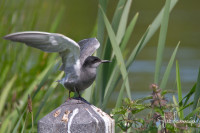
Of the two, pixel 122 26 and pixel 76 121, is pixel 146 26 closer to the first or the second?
pixel 122 26

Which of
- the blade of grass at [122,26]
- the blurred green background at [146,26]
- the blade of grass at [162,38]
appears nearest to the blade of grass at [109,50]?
the blade of grass at [122,26]

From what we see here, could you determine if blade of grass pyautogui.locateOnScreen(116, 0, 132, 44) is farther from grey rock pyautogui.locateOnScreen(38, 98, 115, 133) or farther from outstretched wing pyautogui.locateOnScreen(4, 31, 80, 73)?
grey rock pyautogui.locateOnScreen(38, 98, 115, 133)

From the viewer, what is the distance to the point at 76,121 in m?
1.89

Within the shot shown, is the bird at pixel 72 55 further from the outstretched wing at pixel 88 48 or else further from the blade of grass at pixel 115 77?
the blade of grass at pixel 115 77

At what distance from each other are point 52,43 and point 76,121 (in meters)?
0.36

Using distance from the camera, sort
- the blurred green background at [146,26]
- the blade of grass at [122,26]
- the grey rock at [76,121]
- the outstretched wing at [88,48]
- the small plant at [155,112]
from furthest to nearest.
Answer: the blurred green background at [146,26]
the blade of grass at [122,26]
the outstretched wing at [88,48]
the small plant at [155,112]
the grey rock at [76,121]

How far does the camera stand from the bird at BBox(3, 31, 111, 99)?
1975mm

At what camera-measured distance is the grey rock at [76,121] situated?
1.88 meters

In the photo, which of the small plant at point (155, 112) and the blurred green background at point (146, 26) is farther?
the blurred green background at point (146, 26)

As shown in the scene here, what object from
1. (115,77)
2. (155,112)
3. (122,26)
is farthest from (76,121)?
(122,26)

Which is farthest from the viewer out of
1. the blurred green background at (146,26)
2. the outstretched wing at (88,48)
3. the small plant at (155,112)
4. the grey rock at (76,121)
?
the blurred green background at (146,26)

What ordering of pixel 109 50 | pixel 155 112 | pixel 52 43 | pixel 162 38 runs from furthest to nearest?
pixel 109 50 → pixel 162 38 → pixel 155 112 → pixel 52 43

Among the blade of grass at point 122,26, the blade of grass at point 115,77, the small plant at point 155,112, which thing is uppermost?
the blade of grass at point 122,26

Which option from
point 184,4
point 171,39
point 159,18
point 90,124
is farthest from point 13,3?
point 184,4
